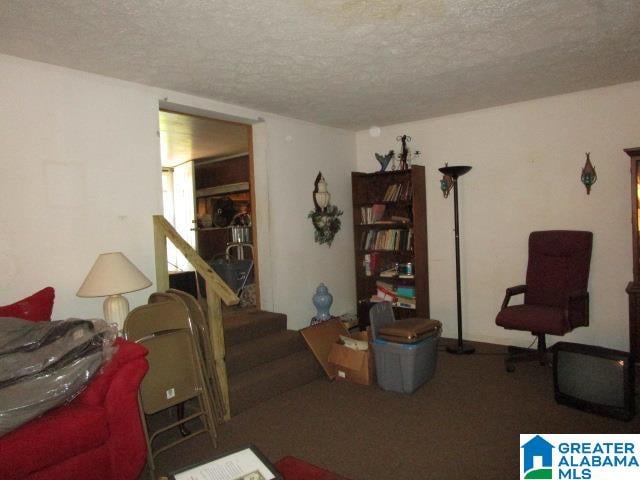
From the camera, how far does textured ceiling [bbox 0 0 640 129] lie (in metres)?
2.22

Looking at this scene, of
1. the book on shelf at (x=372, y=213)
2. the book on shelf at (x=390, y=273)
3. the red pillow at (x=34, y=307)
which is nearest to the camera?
the red pillow at (x=34, y=307)

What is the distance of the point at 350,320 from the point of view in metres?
4.90

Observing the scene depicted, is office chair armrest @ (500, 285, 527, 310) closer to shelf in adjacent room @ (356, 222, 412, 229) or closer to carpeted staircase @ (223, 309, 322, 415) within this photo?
shelf in adjacent room @ (356, 222, 412, 229)

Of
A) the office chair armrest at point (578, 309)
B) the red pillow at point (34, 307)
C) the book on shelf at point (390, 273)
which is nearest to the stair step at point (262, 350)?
the red pillow at point (34, 307)

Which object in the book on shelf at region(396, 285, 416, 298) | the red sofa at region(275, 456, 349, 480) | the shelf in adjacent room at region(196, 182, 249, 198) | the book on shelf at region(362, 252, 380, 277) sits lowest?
the red sofa at region(275, 456, 349, 480)

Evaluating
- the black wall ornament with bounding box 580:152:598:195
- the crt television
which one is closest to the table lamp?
the crt television

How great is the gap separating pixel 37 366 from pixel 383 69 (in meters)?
2.79

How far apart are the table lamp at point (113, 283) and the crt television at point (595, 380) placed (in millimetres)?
2804

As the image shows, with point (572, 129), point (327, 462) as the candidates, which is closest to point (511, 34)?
point (572, 129)

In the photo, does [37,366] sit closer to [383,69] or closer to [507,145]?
[383,69]

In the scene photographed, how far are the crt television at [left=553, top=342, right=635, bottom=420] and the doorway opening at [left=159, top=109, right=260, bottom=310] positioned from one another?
2.97m

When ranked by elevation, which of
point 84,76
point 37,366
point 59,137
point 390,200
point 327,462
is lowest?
point 327,462

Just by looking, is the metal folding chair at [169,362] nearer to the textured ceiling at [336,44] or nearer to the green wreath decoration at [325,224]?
the textured ceiling at [336,44]

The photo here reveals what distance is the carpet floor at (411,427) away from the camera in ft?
7.61
